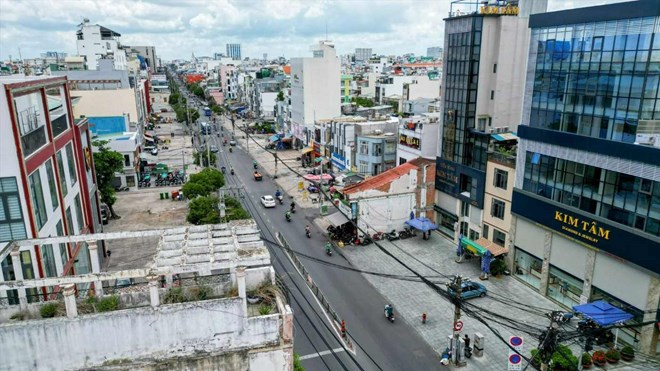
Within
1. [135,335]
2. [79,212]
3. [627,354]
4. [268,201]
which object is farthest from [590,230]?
[268,201]

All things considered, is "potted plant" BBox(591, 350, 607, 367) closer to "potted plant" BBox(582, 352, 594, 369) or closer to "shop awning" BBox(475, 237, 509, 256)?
"potted plant" BBox(582, 352, 594, 369)

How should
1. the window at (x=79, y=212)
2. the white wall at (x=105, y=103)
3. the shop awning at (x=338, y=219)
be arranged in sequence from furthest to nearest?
the white wall at (x=105, y=103) → the shop awning at (x=338, y=219) → the window at (x=79, y=212)

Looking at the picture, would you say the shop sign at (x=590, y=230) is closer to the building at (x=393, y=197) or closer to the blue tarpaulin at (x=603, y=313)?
the blue tarpaulin at (x=603, y=313)

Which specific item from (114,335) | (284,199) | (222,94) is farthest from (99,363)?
(222,94)

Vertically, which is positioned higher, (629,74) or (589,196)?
(629,74)

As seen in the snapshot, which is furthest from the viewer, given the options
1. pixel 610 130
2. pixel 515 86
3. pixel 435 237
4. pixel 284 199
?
pixel 284 199

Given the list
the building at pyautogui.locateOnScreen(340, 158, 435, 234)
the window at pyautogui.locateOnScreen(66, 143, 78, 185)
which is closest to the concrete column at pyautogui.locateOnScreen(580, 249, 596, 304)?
the building at pyautogui.locateOnScreen(340, 158, 435, 234)

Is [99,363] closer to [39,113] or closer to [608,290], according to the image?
[39,113]

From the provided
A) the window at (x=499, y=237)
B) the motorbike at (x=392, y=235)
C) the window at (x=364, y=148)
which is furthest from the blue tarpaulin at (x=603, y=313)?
the window at (x=364, y=148)
